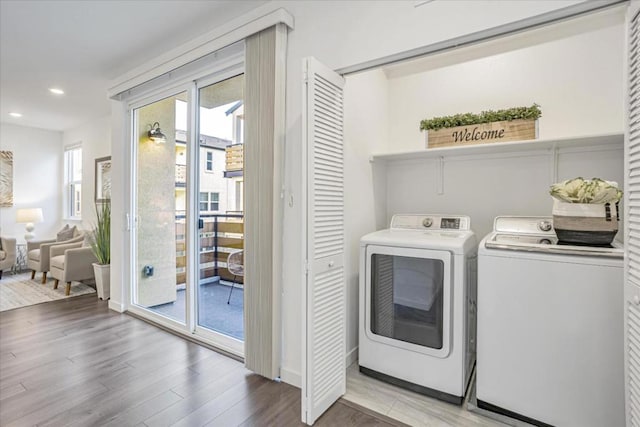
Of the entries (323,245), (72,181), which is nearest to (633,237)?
(323,245)

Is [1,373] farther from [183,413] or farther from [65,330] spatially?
[183,413]

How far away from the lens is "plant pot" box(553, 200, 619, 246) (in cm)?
169

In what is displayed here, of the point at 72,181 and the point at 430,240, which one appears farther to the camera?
the point at 72,181

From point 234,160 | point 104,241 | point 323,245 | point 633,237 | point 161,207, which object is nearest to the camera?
point 633,237

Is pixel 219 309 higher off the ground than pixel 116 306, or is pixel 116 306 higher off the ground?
pixel 219 309

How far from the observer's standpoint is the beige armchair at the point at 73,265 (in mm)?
4230

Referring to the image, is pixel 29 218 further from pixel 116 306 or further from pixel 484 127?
pixel 484 127

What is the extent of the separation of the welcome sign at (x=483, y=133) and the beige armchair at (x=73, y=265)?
4634mm

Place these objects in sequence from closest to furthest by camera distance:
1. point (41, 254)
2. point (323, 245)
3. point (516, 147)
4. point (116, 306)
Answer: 1. point (323, 245)
2. point (516, 147)
3. point (116, 306)
4. point (41, 254)

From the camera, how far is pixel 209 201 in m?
2.98

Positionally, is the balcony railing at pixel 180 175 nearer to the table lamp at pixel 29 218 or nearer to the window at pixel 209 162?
the window at pixel 209 162

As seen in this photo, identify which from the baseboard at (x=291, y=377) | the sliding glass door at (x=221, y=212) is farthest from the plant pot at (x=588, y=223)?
the sliding glass door at (x=221, y=212)

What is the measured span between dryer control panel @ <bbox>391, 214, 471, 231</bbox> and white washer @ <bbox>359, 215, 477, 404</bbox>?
0.02 meters

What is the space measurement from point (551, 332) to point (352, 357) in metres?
1.37
